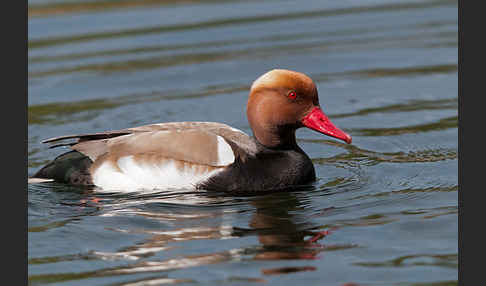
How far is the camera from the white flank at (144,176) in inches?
295

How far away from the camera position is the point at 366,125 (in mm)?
9758

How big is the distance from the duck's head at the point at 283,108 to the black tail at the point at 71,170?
1.53 metres

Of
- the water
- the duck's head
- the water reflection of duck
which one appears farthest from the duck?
the water reflection of duck

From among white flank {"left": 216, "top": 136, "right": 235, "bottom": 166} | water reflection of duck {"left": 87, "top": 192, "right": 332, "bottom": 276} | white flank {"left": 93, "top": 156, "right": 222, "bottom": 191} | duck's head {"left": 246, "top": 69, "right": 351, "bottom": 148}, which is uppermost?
duck's head {"left": 246, "top": 69, "right": 351, "bottom": 148}

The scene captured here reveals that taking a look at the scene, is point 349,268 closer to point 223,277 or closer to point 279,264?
point 279,264

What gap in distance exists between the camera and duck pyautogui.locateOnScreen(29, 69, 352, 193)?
24.5 ft

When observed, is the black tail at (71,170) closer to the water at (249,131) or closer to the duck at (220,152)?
the duck at (220,152)

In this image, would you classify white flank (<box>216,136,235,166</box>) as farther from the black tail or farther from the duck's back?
the black tail

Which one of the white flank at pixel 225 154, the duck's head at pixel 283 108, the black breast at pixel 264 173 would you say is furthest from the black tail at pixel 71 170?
the duck's head at pixel 283 108

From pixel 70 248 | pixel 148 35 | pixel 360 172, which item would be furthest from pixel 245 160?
pixel 148 35

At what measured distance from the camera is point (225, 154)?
7473mm

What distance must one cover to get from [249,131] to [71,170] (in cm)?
257

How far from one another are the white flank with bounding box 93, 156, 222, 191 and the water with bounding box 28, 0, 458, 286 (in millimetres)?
121

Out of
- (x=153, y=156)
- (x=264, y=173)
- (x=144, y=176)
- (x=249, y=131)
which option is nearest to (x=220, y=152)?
(x=264, y=173)
